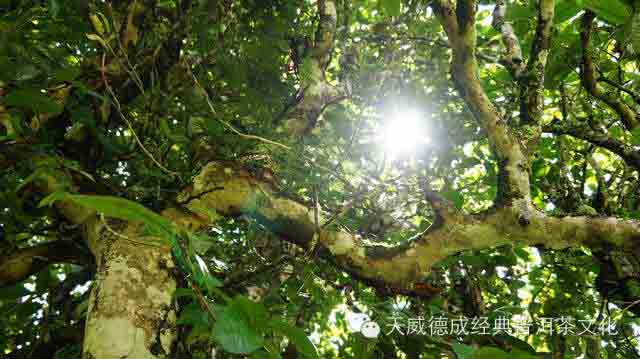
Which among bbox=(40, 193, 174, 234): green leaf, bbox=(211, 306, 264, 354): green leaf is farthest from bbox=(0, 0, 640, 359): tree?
bbox=(40, 193, 174, 234): green leaf

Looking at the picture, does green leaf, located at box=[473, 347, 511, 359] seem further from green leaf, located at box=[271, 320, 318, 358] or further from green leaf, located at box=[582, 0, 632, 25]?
green leaf, located at box=[582, 0, 632, 25]

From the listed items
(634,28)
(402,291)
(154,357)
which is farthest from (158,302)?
(634,28)

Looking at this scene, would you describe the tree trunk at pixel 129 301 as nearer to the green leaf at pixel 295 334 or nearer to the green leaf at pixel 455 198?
the green leaf at pixel 295 334

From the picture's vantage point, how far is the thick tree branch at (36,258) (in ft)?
5.02

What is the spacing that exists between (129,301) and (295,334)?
52cm

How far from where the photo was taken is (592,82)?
1840mm

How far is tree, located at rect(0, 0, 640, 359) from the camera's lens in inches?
50.5

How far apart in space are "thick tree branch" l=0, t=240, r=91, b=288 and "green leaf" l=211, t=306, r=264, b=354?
1.08 meters

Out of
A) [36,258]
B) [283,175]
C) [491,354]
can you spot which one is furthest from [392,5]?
[36,258]

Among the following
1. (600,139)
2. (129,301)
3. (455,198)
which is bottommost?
(129,301)

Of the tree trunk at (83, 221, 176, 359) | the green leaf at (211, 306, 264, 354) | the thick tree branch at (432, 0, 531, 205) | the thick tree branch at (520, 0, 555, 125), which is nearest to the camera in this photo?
the green leaf at (211, 306, 264, 354)

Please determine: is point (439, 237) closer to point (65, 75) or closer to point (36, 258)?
point (65, 75)

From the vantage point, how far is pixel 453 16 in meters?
1.45

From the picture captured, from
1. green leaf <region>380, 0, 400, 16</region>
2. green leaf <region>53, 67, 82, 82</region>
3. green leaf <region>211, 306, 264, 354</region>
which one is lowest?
green leaf <region>211, 306, 264, 354</region>
